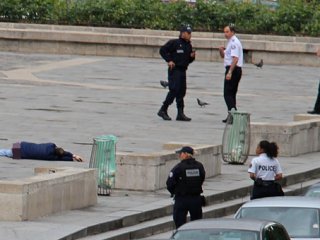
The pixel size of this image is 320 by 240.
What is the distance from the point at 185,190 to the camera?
55.1 feet

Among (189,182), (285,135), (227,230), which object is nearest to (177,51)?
(285,135)

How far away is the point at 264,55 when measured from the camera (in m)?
43.3

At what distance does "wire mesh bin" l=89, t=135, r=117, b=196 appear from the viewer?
2000cm

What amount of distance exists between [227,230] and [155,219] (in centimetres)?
588

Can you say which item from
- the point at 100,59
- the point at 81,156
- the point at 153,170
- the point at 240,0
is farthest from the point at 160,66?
the point at 153,170

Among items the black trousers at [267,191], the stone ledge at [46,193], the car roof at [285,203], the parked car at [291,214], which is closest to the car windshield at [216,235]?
the parked car at [291,214]

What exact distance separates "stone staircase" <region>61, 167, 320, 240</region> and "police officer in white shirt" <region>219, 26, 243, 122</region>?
4.73 meters

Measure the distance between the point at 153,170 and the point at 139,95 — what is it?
1371 cm

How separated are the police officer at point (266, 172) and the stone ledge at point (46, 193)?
225 centimetres

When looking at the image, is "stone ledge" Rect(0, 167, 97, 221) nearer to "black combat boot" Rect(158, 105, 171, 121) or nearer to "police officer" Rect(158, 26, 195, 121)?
"police officer" Rect(158, 26, 195, 121)

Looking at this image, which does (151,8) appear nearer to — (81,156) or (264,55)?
(264,55)

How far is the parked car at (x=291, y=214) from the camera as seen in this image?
1555 centimetres

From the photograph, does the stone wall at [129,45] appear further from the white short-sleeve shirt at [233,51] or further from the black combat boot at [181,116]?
the white short-sleeve shirt at [233,51]

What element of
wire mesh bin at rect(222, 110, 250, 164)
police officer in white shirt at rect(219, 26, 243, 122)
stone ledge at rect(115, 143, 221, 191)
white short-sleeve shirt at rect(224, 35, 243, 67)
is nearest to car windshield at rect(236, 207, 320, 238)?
stone ledge at rect(115, 143, 221, 191)
